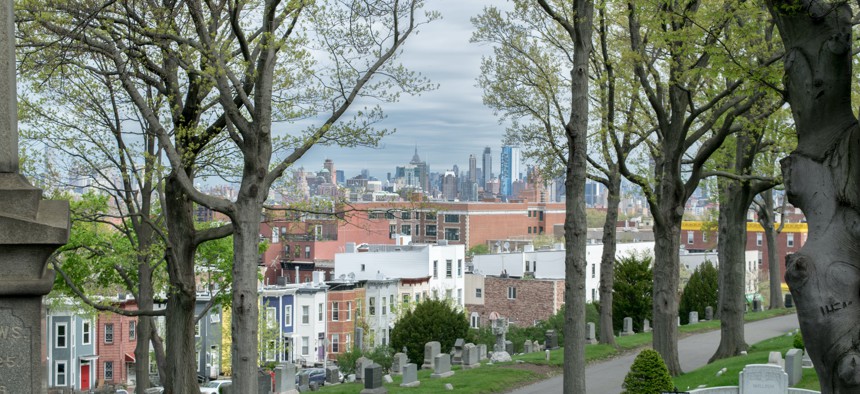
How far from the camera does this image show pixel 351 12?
50.6ft

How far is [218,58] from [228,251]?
61.0 feet

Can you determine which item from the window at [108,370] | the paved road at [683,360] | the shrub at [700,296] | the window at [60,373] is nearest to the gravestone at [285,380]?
the paved road at [683,360]

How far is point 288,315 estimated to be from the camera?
62.2m

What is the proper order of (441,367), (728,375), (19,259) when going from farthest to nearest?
(441,367)
(728,375)
(19,259)

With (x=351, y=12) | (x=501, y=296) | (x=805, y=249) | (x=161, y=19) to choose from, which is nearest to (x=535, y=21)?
(x=351, y=12)

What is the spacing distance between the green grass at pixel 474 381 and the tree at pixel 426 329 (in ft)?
58.6

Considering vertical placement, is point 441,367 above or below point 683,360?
above

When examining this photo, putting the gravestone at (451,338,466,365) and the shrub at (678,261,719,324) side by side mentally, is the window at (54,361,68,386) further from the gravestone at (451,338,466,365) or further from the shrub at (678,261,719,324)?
the shrub at (678,261,719,324)

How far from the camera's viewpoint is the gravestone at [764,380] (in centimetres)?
1734

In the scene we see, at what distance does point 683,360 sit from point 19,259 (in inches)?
923

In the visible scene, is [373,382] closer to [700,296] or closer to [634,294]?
[634,294]

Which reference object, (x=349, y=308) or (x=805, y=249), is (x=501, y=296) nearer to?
(x=349, y=308)

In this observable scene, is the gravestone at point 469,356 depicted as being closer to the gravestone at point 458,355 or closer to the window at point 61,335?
the gravestone at point 458,355

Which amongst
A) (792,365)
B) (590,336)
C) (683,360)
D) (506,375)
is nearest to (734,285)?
(683,360)
